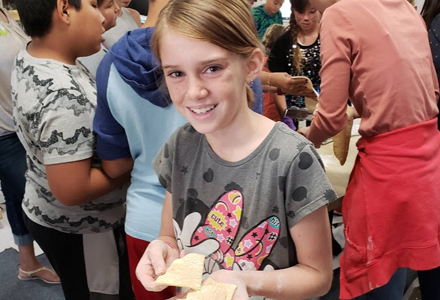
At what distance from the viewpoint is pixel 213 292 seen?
2.48 feet

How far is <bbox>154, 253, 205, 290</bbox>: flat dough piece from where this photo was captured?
0.79m

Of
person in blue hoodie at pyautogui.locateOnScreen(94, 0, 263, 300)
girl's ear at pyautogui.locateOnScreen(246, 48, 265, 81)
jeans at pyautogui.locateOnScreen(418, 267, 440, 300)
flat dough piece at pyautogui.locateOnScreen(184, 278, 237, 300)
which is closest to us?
flat dough piece at pyautogui.locateOnScreen(184, 278, 237, 300)

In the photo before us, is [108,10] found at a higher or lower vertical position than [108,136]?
higher

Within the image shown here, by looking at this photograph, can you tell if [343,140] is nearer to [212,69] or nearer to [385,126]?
[385,126]

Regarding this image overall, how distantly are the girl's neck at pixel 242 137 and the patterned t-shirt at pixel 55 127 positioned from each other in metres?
0.43

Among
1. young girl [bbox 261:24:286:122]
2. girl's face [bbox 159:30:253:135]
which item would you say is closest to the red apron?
girl's face [bbox 159:30:253:135]

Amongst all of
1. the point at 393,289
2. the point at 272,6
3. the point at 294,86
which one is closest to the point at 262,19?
the point at 272,6

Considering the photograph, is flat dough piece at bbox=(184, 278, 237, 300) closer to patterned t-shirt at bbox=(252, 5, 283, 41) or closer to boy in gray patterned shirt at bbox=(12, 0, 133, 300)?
boy in gray patterned shirt at bbox=(12, 0, 133, 300)

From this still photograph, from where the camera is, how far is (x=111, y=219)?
51.9 inches

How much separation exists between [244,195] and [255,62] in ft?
0.94

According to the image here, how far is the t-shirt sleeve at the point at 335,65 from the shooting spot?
1219mm

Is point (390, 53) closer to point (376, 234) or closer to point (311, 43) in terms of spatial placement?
point (376, 234)

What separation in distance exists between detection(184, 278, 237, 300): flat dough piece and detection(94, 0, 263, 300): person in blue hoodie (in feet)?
1.17

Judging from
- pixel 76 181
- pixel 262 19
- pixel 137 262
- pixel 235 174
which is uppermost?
pixel 235 174
